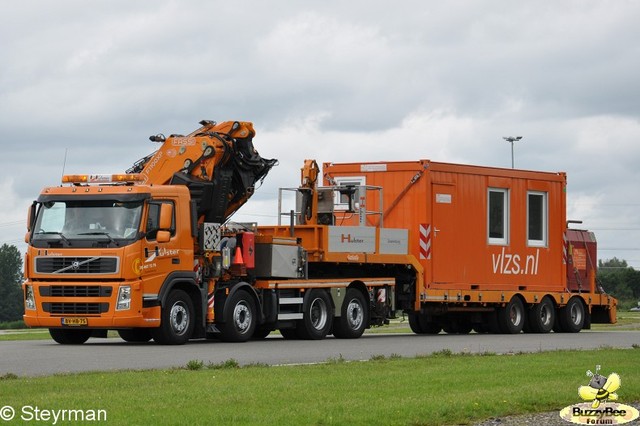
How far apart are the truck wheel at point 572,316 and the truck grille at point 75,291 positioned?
15284mm

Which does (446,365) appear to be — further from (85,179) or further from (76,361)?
(85,179)

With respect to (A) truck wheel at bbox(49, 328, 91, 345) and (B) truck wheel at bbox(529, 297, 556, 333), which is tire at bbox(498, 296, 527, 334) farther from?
(A) truck wheel at bbox(49, 328, 91, 345)

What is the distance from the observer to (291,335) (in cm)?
2933

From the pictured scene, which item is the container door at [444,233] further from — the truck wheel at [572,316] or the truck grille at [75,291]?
the truck grille at [75,291]

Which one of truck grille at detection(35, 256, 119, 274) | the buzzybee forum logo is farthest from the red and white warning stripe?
the buzzybee forum logo

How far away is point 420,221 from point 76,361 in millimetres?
12666

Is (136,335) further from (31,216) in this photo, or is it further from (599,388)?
(599,388)

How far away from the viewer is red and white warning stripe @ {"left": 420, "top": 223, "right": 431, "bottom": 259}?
31.5 meters

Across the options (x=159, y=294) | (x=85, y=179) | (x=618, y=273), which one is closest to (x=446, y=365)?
(x=159, y=294)

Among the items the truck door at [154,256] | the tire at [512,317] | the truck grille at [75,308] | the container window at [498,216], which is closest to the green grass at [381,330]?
the tire at [512,317]

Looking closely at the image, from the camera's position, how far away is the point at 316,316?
95.1ft

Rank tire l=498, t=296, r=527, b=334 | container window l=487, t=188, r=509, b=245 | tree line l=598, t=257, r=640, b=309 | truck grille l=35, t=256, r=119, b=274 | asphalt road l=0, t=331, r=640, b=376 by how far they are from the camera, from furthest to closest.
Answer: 1. tree line l=598, t=257, r=640, b=309
2. tire l=498, t=296, r=527, b=334
3. container window l=487, t=188, r=509, b=245
4. truck grille l=35, t=256, r=119, b=274
5. asphalt road l=0, t=331, r=640, b=376

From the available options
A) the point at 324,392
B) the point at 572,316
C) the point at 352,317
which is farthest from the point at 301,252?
the point at 324,392

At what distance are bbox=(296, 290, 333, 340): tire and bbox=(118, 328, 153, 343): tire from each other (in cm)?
333
